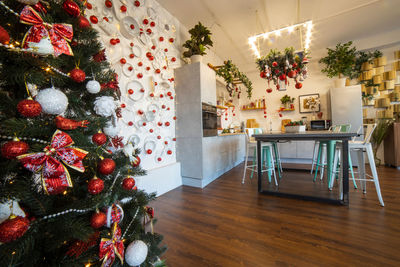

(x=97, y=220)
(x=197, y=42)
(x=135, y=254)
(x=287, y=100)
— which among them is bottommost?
(x=135, y=254)

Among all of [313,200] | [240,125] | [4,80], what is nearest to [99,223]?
[4,80]

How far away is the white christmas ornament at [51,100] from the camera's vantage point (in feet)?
Result: 1.92

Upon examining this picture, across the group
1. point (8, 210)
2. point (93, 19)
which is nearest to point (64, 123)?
point (8, 210)

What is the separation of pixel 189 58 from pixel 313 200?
3100 millimetres

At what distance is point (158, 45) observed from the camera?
2.58 m

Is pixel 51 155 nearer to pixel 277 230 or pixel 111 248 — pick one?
pixel 111 248

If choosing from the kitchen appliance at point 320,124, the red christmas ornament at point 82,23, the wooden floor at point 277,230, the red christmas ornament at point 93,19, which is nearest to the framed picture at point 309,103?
the kitchen appliance at point 320,124

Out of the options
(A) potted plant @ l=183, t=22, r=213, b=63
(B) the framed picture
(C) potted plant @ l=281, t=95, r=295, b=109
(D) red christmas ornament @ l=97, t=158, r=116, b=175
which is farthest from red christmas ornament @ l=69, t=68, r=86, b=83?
(B) the framed picture

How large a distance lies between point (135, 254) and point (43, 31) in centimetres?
94

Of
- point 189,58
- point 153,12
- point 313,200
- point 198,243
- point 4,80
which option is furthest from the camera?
point 189,58

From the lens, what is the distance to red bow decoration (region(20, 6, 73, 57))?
572mm

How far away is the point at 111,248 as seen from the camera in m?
0.65

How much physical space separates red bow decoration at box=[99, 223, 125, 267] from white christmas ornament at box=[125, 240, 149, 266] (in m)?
0.03

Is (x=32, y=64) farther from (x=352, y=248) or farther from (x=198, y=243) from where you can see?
(x=352, y=248)
